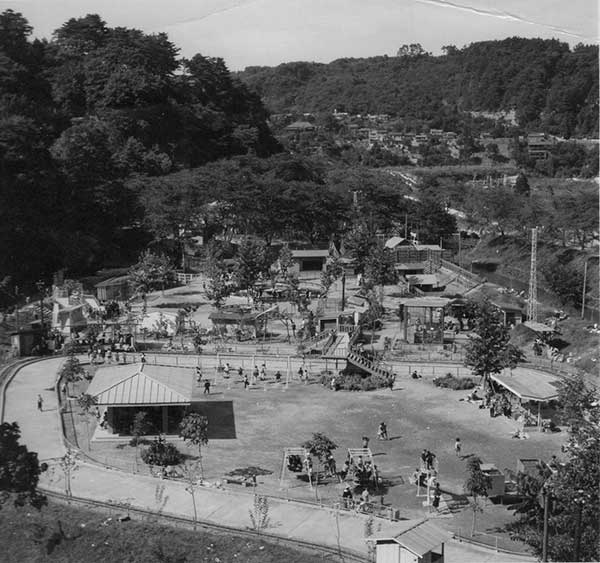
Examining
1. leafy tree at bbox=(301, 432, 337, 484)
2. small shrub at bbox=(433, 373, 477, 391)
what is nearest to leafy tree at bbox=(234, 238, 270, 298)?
small shrub at bbox=(433, 373, 477, 391)

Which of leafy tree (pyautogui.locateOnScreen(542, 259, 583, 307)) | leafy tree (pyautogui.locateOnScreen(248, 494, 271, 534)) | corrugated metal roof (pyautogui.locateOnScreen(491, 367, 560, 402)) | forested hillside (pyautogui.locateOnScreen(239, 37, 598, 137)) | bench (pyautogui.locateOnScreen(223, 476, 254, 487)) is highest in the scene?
forested hillside (pyautogui.locateOnScreen(239, 37, 598, 137))

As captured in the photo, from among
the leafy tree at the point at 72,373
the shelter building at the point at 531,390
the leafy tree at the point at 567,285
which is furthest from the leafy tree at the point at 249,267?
the shelter building at the point at 531,390

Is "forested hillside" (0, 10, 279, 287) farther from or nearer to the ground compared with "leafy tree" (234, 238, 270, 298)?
farther from the ground

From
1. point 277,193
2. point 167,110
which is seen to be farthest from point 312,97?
point 277,193

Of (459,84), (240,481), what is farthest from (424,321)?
(459,84)

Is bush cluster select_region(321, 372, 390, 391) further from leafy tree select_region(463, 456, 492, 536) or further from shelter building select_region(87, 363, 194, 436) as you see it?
leafy tree select_region(463, 456, 492, 536)

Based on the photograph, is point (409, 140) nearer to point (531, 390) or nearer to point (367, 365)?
point (367, 365)

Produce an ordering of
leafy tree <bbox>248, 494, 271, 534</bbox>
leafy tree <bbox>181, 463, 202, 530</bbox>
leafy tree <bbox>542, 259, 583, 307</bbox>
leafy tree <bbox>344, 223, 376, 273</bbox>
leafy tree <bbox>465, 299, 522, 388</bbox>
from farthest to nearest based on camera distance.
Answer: leafy tree <bbox>344, 223, 376, 273</bbox> → leafy tree <bbox>542, 259, 583, 307</bbox> → leafy tree <bbox>465, 299, 522, 388</bbox> → leafy tree <bbox>181, 463, 202, 530</bbox> → leafy tree <bbox>248, 494, 271, 534</bbox>
